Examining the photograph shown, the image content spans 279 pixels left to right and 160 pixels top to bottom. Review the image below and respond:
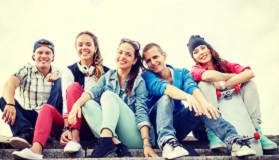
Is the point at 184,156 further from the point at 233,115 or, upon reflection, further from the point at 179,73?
the point at 179,73

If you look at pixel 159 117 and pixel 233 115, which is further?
pixel 233 115

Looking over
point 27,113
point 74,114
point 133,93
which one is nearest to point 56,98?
point 27,113

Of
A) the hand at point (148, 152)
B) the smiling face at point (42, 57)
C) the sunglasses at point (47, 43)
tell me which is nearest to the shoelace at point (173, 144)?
the hand at point (148, 152)

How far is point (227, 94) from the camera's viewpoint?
10.6 ft

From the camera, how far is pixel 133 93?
313 centimetres

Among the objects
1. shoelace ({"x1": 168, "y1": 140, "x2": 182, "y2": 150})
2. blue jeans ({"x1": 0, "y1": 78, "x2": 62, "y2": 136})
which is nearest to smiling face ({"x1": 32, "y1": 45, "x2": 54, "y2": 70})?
blue jeans ({"x1": 0, "y1": 78, "x2": 62, "y2": 136})

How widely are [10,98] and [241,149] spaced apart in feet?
7.41

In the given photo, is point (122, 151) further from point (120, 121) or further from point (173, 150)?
point (173, 150)

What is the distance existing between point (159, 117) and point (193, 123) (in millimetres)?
443

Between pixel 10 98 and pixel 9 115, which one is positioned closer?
pixel 9 115

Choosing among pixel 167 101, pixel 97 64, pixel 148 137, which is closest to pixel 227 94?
pixel 167 101

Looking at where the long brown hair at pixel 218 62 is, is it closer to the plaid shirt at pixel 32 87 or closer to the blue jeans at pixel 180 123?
the blue jeans at pixel 180 123

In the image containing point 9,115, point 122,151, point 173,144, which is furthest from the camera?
point 9,115

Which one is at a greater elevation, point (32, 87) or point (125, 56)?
point (125, 56)
